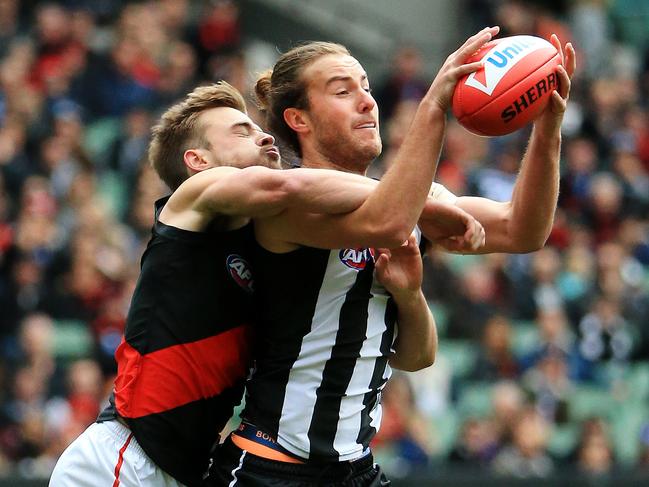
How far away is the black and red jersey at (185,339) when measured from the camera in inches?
→ 198

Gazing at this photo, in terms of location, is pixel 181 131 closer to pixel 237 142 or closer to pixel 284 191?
pixel 237 142

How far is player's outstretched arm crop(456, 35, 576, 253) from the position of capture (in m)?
5.13

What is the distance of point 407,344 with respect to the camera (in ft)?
17.4

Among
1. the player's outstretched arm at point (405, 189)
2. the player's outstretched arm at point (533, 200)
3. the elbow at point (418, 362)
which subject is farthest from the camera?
the elbow at point (418, 362)

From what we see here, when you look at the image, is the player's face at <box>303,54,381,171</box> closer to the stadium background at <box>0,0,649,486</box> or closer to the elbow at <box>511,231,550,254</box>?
the elbow at <box>511,231,550,254</box>

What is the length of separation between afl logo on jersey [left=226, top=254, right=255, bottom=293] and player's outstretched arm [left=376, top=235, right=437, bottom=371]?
0.50 metres

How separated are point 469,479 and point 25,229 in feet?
14.8

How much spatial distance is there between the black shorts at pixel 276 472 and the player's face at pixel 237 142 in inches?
43.4

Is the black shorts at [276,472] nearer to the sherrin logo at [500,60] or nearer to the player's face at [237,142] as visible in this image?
the player's face at [237,142]

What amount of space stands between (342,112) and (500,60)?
0.71 m

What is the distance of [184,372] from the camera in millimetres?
5055

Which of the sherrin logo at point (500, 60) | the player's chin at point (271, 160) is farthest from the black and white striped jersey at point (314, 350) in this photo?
the sherrin logo at point (500, 60)

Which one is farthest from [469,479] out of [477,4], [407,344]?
[477,4]

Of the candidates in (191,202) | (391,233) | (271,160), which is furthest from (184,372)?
(391,233)
